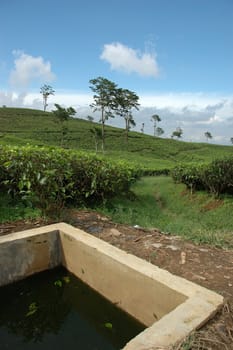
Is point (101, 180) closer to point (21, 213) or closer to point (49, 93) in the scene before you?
point (21, 213)

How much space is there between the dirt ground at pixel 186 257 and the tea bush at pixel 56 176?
45cm

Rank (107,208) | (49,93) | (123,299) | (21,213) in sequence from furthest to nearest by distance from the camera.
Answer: (49,93)
(107,208)
(21,213)
(123,299)

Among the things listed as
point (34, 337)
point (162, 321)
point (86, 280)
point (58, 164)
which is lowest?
point (34, 337)

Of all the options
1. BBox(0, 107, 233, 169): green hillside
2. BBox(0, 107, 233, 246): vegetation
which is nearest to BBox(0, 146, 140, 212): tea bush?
BBox(0, 107, 233, 246): vegetation

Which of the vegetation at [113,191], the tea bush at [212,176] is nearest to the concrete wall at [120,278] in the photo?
the vegetation at [113,191]

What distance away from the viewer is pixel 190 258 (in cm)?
293

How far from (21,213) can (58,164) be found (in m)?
0.99

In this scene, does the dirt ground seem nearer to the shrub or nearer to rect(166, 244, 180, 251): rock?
rect(166, 244, 180, 251): rock

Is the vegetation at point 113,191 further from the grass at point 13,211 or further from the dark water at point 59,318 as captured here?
the dark water at point 59,318

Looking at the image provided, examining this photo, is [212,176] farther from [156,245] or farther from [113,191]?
[156,245]

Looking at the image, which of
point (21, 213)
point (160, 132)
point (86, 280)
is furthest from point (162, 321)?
point (160, 132)

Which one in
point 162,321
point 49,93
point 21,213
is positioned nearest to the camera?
point 162,321

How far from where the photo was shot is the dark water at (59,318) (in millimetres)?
2334

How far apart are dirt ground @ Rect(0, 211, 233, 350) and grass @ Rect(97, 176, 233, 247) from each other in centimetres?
77
